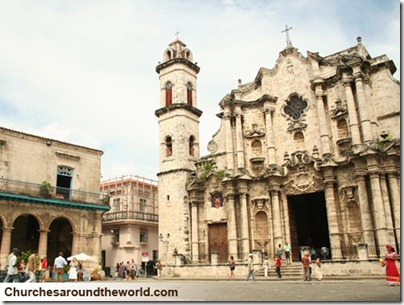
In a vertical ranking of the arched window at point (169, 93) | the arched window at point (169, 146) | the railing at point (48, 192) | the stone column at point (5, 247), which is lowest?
the stone column at point (5, 247)

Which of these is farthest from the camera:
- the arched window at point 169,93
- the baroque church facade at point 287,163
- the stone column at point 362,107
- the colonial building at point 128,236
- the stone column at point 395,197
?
the colonial building at point 128,236

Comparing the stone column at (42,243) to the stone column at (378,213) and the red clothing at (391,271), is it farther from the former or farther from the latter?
the red clothing at (391,271)

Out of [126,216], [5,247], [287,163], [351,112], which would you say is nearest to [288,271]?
[287,163]

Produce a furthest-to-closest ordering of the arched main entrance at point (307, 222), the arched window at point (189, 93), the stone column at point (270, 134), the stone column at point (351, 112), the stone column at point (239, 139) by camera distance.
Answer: the arched window at point (189, 93) < the stone column at point (239, 139) < the stone column at point (270, 134) < the arched main entrance at point (307, 222) < the stone column at point (351, 112)

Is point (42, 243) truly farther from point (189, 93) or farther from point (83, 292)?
point (83, 292)

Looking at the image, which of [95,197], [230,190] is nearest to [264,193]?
[230,190]

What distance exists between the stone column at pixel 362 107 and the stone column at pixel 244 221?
298 inches

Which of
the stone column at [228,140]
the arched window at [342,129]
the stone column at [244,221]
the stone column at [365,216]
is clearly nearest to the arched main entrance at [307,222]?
the stone column at [244,221]

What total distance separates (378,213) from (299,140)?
7.00m

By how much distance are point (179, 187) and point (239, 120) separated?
19.8ft

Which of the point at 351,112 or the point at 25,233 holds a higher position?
the point at 351,112

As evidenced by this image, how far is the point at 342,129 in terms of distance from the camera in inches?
920

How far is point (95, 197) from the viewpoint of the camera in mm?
27594

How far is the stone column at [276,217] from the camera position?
75.8ft
